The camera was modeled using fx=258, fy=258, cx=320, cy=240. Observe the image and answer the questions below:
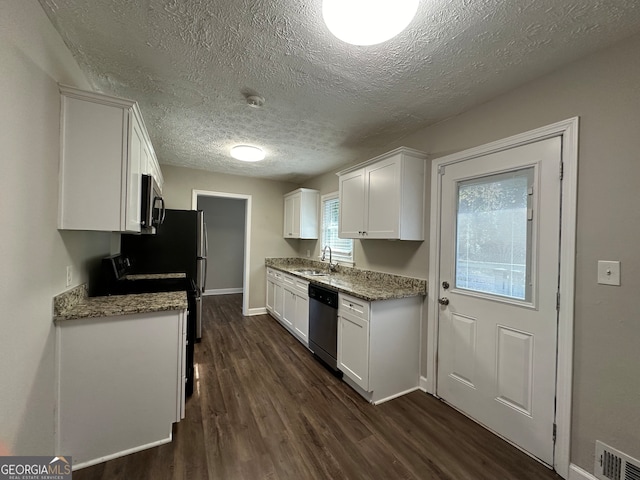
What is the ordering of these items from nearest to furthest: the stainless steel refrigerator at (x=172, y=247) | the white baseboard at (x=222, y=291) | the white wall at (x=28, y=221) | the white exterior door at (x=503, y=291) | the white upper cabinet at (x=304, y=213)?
the white wall at (x=28, y=221), the white exterior door at (x=503, y=291), the stainless steel refrigerator at (x=172, y=247), the white upper cabinet at (x=304, y=213), the white baseboard at (x=222, y=291)

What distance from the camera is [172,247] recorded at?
9.95 feet

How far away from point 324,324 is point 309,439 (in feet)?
3.72

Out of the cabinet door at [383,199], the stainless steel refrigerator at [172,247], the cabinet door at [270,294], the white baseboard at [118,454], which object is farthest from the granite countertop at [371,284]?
the white baseboard at [118,454]

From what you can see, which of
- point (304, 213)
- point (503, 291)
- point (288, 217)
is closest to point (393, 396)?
point (503, 291)

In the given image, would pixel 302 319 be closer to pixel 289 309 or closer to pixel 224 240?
pixel 289 309

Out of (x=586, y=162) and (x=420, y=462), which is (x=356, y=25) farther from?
(x=420, y=462)

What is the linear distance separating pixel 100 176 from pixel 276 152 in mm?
2087

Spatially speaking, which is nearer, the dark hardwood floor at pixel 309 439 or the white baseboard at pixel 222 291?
the dark hardwood floor at pixel 309 439

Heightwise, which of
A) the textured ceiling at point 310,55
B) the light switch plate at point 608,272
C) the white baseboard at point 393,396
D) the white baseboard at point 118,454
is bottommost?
the white baseboard at point 393,396

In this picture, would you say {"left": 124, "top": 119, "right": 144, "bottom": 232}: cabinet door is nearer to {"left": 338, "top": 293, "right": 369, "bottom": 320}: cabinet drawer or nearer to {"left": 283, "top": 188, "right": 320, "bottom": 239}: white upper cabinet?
{"left": 338, "top": 293, "right": 369, "bottom": 320}: cabinet drawer

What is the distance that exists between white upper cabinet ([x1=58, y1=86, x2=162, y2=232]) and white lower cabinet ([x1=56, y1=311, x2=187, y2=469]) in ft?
2.03

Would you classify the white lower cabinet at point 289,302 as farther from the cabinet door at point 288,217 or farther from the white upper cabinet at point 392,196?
the white upper cabinet at point 392,196

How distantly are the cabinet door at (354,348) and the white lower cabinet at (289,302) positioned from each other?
30.7 inches

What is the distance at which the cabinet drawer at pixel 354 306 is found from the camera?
2242mm
